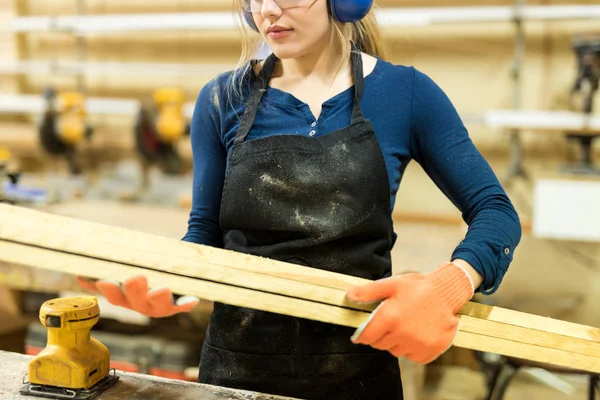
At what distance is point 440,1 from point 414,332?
247cm

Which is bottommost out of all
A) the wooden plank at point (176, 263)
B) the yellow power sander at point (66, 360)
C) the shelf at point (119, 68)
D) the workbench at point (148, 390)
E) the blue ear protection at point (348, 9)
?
the workbench at point (148, 390)

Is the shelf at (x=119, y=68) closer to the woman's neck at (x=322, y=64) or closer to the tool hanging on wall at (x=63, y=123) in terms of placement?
the tool hanging on wall at (x=63, y=123)

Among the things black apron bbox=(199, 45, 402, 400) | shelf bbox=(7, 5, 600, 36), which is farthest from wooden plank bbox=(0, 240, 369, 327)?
shelf bbox=(7, 5, 600, 36)

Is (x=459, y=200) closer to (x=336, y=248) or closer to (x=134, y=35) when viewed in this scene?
(x=336, y=248)

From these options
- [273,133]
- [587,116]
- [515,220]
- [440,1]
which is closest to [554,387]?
[587,116]

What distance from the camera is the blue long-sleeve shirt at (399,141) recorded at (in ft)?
3.26

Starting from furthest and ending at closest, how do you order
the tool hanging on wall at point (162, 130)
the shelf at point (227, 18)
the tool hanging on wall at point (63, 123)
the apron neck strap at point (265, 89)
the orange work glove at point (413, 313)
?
the tool hanging on wall at point (63, 123), the tool hanging on wall at point (162, 130), the shelf at point (227, 18), the apron neck strap at point (265, 89), the orange work glove at point (413, 313)

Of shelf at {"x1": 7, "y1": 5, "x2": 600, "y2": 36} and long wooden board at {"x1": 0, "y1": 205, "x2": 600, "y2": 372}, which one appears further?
shelf at {"x1": 7, "y1": 5, "x2": 600, "y2": 36}

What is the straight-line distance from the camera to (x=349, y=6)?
1.03 m

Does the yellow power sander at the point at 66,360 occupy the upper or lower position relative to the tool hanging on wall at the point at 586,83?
lower

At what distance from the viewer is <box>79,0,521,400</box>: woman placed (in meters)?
1.03

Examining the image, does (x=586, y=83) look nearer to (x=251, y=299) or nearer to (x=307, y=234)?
(x=307, y=234)

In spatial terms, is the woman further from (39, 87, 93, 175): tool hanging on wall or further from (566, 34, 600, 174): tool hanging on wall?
(39, 87, 93, 175): tool hanging on wall

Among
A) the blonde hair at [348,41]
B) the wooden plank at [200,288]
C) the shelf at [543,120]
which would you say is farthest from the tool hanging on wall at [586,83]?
the wooden plank at [200,288]
